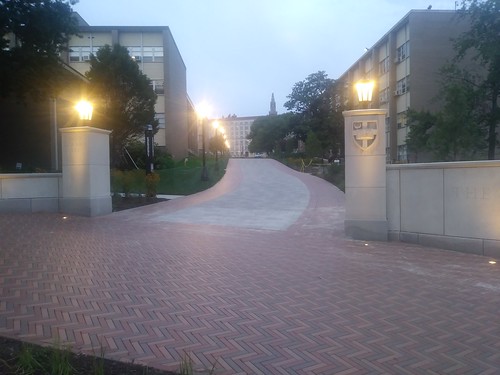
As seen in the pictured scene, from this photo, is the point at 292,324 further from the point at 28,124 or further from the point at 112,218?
the point at 28,124

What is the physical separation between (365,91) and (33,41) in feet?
49.9

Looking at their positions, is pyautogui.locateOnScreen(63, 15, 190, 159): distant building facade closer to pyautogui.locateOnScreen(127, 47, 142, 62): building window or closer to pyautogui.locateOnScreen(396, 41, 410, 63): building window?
pyautogui.locateOnScreen(127, 47, 142, 62): building window

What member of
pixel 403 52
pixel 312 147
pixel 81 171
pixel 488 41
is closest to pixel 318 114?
pixel 312 147

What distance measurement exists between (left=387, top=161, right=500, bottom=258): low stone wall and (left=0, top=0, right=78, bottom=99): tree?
15.5 metres

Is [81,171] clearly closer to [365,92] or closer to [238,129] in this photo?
[365,92]

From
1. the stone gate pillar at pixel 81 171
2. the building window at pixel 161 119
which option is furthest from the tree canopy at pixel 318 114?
the stone gate pillar at pixel 81 171

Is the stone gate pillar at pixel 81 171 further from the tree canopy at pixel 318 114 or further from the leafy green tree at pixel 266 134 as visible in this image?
the leafy green tree at pixel 266 134

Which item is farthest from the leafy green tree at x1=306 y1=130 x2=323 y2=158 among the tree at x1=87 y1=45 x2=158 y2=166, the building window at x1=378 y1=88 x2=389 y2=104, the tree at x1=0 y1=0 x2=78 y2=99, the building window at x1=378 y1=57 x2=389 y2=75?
the tree at x1=0 y1=0 x2=78 y2=99

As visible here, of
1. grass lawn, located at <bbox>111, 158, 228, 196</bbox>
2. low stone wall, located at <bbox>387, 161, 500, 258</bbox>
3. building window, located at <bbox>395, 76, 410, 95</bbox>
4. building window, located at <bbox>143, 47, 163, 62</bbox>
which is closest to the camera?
low stone wall, located at <bbox>387, 161, 500, 258</bbox>

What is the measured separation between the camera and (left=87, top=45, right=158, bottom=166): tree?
29438 millimetres

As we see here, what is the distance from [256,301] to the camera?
575 centimetres

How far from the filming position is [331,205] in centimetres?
1806

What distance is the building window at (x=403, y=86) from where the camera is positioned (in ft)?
133

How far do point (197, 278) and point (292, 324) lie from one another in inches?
87.0
